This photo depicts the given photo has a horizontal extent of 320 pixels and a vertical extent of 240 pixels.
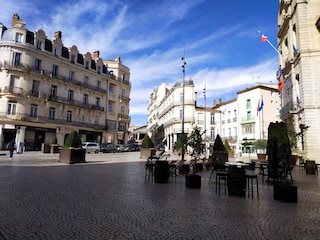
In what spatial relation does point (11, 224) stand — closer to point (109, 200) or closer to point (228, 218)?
point (109, 200)

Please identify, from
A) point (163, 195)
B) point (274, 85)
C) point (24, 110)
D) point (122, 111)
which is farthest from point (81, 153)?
point (274, 85)

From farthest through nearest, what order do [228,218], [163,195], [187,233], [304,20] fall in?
[304,20], [163,195], [228,218], [187,233]

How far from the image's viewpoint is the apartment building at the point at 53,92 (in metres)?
28.3

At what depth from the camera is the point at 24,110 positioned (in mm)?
29078

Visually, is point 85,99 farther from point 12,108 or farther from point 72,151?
point 72,151

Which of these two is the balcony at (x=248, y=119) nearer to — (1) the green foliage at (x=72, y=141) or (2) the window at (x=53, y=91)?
(2) the window at (x=53, y=91)

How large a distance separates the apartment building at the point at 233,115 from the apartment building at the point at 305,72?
14838mm

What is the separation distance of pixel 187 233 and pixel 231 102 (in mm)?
42099

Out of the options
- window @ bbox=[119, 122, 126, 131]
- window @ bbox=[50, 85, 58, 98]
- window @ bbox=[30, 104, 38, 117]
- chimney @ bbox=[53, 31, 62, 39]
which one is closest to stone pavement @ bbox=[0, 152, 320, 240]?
window @ bbox=[30, 104, 38, 117]

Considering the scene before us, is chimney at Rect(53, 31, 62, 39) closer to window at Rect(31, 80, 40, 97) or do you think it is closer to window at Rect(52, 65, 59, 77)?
window at Rect(52, 65, 59, 77)

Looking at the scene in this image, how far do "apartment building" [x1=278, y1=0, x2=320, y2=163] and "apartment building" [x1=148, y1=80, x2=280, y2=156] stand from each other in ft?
48.7

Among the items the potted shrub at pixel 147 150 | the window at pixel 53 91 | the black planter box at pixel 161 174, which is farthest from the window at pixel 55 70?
the black planter box at pixel 161 174

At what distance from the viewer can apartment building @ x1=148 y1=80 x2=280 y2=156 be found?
37.5 metres

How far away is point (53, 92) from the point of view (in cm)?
3325
